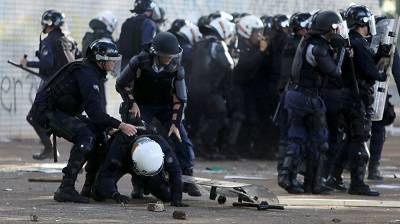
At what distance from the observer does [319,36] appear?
477 inches

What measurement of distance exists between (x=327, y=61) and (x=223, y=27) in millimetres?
4624

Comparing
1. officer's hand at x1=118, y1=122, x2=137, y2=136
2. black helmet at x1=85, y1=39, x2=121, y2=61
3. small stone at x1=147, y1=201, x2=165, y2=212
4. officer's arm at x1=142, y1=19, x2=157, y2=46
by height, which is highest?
black helmet at x1=85, y1=39, x2=121, y2=61

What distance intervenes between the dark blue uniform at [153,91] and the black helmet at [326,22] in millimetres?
1464

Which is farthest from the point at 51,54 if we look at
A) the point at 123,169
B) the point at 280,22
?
the point at 123,169

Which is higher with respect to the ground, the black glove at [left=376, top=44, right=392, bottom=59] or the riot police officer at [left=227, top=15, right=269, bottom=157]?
the black glove at [left=376, top=44, right=392, bottom=59]

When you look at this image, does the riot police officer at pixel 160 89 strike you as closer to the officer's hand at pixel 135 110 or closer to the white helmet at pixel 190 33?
the officer's hand at pixel 135 110

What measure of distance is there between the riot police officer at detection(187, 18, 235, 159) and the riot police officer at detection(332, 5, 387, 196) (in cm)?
381

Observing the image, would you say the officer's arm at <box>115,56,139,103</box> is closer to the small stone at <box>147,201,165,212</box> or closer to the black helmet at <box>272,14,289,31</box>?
the small stone at <box>147,201,165,212</box>

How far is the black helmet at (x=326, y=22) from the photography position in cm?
→ 1198

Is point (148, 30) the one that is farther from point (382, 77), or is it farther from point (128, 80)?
point (128, 80)

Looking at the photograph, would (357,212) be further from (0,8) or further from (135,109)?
(0,8)

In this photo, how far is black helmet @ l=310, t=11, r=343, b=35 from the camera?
39.3 ft

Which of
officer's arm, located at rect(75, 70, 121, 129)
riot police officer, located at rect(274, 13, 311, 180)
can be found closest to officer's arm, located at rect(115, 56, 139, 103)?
officer's arm, located at rect(75, 70, 121, 129)

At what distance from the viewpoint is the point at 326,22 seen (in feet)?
39.4
